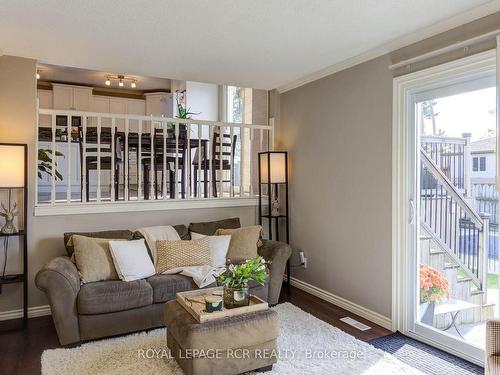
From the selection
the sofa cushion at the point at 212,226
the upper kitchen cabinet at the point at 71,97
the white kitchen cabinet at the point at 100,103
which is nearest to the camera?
the sofa cushion at the point at 212,226

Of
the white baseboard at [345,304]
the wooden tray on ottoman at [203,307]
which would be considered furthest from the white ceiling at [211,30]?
the white baseboard at [345,304]

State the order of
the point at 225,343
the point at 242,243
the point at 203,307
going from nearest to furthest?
the point at 225,343, the point at 203,307, the point at 242,243

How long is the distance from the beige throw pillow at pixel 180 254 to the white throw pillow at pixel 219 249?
7 cm

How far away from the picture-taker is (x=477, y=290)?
2672 mm

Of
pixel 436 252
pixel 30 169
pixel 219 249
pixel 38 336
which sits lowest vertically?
pixel 38 336

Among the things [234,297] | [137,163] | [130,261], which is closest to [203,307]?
[234,297]

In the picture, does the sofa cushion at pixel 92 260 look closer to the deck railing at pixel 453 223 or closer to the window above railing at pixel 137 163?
the window above railing at pixel 137 163

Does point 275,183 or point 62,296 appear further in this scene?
point 275,183

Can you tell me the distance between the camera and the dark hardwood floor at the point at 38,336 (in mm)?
2582

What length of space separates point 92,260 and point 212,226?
1.31m

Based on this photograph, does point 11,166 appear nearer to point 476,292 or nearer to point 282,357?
point 282,357

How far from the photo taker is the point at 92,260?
10.3 feet

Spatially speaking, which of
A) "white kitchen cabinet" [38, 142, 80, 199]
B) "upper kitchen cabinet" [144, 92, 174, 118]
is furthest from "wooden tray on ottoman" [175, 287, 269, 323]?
"upper kitchen cabinet" [144, 92, 174, 118]

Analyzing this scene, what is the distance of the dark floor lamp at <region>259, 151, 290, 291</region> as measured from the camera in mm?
4359
